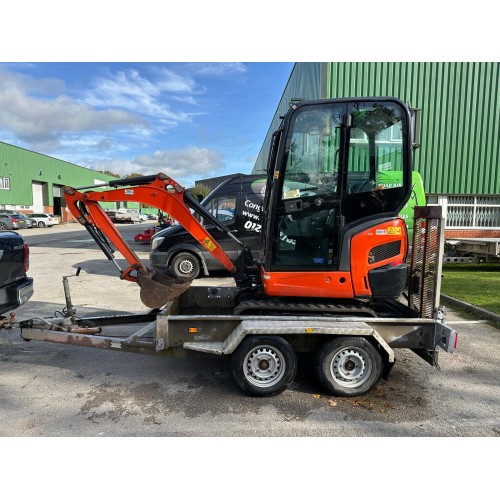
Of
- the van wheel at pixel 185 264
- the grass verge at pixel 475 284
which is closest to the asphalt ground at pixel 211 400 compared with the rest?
the grass verge at pixel 475 284

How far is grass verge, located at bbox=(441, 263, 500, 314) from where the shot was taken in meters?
7.10

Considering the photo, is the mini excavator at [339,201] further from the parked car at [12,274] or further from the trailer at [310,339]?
the parked car at [12,274]

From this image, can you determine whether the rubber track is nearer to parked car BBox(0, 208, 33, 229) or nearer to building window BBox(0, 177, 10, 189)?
parked car BBox(0, 208, 33, 229)

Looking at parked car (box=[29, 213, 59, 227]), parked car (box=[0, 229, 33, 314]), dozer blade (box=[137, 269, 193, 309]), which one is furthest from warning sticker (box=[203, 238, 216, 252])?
parked car (box=[29, 213, 59, 227])

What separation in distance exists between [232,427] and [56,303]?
584 centimetres

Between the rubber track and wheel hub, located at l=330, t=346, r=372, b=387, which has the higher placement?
the rubber track

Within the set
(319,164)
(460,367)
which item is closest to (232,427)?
(319,164)

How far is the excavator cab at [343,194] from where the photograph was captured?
370cm

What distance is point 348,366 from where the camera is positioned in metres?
3.71

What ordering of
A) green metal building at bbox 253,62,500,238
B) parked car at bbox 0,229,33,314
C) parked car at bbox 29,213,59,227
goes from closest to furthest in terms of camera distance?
parked car at bbox 0,229,33,314 → green metal building at bbox 253,62,500,238 → parked car at bbox 29,213,59,227

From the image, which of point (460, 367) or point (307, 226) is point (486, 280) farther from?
point (307, 226)

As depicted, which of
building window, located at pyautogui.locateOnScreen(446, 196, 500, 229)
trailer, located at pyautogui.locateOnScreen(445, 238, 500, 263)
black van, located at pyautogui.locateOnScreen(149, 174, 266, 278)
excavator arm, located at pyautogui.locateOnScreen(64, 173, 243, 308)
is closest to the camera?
excavator arm, located at pyautogui.locateOnScreen(64, 173, 243, 308)

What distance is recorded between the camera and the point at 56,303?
743 cm

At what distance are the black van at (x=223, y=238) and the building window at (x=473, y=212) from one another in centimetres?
806
